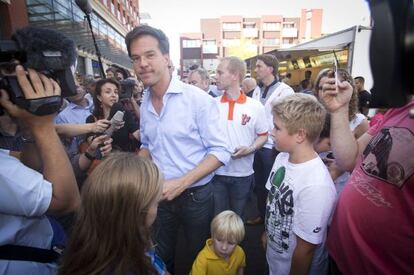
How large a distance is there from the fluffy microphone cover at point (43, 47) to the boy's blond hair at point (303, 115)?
3.76ft

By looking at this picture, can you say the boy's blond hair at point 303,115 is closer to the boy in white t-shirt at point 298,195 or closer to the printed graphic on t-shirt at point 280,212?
the boy in white t-shirt at point 298,195

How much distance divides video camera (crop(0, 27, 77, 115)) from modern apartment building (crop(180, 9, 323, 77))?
60958mm

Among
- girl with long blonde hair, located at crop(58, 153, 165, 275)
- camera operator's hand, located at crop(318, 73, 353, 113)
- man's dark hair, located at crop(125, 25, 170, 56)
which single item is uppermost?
man's dark hair, located at crop(125, 25, 170, 56)

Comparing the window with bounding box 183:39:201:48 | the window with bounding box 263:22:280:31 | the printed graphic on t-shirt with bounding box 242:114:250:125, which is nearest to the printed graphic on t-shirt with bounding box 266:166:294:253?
the printed graphic on t-shirt with bounding box 242:114:250:125

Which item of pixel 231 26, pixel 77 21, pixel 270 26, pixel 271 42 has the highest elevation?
pixel 231 26

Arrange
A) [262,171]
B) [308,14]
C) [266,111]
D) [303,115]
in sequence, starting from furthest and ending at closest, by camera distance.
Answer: [308,14] < [266,111] < [262,171] < [303,115]

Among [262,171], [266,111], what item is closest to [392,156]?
[262,171]

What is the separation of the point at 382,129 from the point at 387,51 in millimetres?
766

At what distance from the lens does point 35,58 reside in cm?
99

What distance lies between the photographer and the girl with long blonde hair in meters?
0.97

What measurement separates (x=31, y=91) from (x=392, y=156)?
1379 mm

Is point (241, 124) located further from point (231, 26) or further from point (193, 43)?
point (231, 26)

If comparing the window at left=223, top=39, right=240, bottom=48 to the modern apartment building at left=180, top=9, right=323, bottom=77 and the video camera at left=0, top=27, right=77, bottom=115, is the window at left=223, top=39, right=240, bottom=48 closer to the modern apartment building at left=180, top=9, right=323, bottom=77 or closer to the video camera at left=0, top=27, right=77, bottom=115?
the modern apartment building at left=180, top=9, right=323, bottom=77

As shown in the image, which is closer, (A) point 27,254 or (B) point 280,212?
(A) point 27,254
